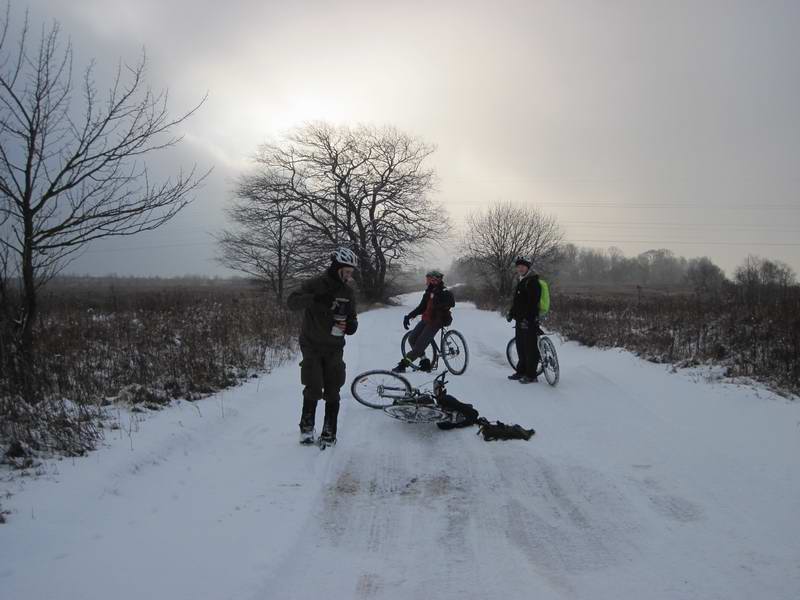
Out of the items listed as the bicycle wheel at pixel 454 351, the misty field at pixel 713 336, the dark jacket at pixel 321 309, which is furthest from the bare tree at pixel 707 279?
the dark jacket at pixel 321 309

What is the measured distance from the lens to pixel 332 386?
16.7 ft

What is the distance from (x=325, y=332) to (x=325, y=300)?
35 centimetres

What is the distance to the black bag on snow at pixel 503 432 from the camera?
5.14m

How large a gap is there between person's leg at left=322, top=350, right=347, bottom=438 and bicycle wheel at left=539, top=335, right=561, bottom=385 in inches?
162

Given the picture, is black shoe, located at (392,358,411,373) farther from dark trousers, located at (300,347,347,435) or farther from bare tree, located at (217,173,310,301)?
bare tree, located at (217,173,310,301)

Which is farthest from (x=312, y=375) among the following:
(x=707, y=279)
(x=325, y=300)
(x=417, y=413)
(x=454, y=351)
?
(x=707, y=279)

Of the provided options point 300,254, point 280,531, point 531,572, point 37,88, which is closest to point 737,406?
point 531,572

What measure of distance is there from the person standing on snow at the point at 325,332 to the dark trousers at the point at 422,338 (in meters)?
3.87

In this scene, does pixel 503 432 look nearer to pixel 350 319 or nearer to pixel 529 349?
pixel 350 319

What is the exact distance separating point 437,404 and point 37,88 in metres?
5.96

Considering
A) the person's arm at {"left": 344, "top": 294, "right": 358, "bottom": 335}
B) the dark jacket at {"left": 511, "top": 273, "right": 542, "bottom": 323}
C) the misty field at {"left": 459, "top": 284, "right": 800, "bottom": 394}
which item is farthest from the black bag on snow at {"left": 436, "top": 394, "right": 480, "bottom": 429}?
the misty field at {"left": 459, "top": 284, "right": 800, "bottom": 394}

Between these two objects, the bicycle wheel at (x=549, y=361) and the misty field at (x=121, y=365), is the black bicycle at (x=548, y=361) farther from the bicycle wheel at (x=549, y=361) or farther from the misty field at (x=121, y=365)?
the misty field at (x=121, y=365)

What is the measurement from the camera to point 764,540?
3.20 meters

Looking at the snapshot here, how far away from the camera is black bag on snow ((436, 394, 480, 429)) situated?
5.53m
